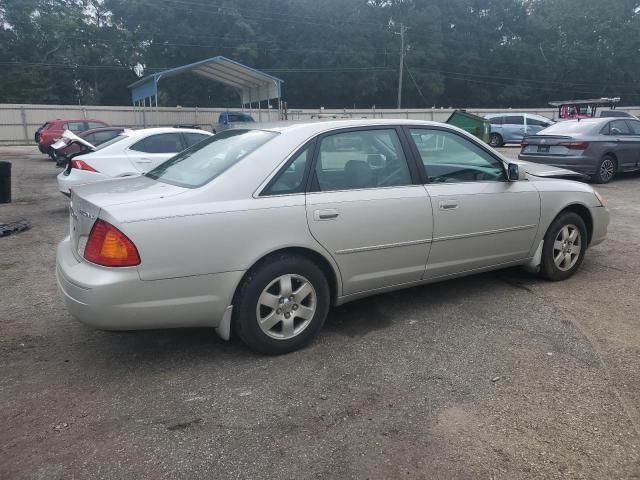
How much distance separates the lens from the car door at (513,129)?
23.5 meters

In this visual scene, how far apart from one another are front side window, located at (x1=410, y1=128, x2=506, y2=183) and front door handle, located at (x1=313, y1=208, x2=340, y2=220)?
0.99m

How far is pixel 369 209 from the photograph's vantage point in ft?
12.6

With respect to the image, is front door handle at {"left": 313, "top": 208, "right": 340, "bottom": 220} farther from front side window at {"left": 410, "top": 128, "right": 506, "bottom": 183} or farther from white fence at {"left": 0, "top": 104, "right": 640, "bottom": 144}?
white fence at {"left": 0, "top": 104, "right": 640, "bottom": 144}

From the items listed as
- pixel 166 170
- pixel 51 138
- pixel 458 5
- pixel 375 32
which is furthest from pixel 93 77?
pixel 166 170

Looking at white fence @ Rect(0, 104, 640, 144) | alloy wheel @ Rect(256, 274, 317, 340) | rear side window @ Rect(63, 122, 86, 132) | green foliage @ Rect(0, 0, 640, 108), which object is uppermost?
green foliage @ Rect(0, 0, 640, 108)

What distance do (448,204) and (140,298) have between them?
2440 mm

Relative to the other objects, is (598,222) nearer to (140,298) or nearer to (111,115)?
(140,298)

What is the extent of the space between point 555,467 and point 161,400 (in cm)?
215

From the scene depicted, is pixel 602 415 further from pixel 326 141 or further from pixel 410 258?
pixel 326 141

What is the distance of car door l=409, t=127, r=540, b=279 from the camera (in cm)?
425

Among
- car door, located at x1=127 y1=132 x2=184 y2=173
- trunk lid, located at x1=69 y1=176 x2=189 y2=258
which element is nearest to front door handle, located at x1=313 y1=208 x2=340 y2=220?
trunk lid, located at x1=69 y1=176 x2=189 y2=258

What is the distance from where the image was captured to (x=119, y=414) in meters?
2.98

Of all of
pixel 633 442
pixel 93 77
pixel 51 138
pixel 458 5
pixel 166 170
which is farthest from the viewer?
pixel 458 5

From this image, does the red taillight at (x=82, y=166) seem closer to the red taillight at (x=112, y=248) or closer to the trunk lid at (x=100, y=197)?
the trunk lid at (x=100, y=197)
